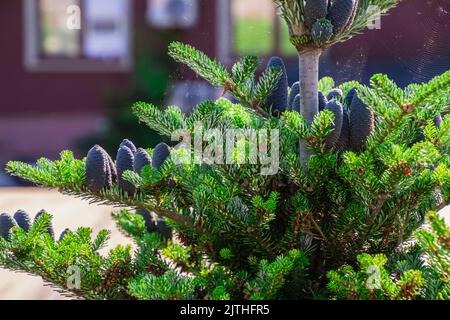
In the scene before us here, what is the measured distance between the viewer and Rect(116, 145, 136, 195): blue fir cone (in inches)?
56.9

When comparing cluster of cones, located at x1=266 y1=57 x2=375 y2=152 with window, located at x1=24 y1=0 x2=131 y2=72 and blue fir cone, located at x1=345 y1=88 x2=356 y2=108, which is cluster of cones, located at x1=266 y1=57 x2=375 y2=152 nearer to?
blue fir cone, located at x1=345 y1=88 x2=356 y2=108

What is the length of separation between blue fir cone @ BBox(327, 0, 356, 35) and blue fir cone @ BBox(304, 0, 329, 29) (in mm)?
16

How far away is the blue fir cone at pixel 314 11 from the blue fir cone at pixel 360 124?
188mm

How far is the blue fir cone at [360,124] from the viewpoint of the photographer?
4.63ft

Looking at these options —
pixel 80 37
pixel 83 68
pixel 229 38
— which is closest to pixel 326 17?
pixel 229 38

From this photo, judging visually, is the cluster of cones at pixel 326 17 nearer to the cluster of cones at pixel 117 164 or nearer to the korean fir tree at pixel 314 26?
the korean fir tree at pixel 314 26

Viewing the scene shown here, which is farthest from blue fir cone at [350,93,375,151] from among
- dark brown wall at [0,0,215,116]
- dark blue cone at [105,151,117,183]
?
dark brown wall at [0,0,215,116]

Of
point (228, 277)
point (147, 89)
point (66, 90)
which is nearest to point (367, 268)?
point (228, 277)

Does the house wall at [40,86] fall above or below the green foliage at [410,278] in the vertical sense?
below

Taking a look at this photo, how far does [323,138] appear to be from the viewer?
1.31 metres

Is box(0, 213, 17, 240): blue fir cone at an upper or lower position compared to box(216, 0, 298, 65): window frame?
lower

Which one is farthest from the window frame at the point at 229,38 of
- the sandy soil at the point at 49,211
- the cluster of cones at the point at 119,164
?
the sandy soil at the point at 49,211

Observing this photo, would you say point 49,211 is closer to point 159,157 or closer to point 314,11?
point 159,157

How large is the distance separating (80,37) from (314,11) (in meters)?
12.9
